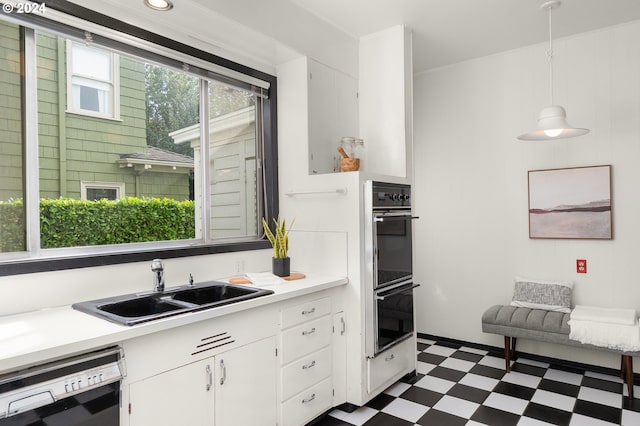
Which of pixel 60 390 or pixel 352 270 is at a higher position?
pixel 352 270

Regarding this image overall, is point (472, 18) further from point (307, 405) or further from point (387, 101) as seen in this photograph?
point (307, 405)

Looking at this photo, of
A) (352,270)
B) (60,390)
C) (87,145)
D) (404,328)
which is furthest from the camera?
(404,328)

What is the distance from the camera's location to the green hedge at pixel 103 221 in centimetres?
195

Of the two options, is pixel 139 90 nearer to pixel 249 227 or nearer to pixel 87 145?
pixel 87 145

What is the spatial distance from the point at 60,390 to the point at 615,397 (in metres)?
3.27

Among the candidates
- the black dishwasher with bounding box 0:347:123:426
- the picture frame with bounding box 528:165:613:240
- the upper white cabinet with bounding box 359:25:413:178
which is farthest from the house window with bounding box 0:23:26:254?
the picture frame with bounding box 528:165:613:240

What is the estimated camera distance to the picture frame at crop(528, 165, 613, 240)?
10.3ft

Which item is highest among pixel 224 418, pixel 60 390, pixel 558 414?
pixel 60 390

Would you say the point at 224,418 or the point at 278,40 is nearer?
the point at 224,418

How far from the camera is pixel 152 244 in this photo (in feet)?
8.11

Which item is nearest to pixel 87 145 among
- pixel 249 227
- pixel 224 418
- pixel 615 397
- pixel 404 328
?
pixel 249 227

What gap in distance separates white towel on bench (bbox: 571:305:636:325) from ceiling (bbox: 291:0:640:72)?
2141 millimetres

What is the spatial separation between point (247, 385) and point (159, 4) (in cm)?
201

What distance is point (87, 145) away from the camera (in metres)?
2.23
